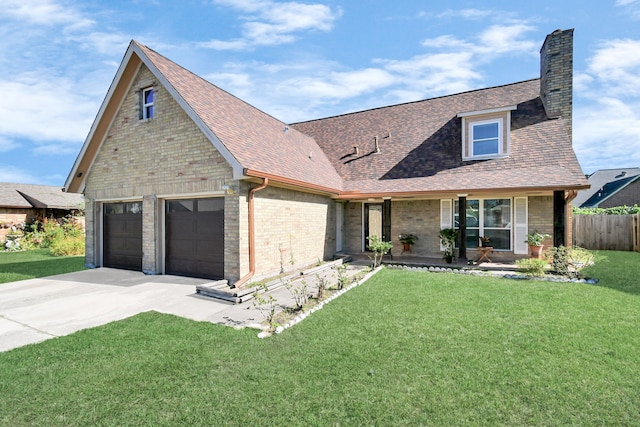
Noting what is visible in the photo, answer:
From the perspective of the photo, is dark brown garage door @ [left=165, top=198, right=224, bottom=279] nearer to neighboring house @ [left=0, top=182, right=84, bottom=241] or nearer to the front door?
the front door

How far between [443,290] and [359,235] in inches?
273

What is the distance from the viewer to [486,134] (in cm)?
1262

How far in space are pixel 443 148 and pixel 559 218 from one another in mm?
5486

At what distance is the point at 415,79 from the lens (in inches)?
497

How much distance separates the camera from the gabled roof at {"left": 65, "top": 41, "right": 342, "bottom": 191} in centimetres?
833

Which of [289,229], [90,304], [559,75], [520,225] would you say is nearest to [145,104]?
[289,229]

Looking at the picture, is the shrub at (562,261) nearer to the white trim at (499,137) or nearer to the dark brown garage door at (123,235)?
the white trim at (499,137)

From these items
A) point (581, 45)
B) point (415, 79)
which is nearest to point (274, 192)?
point (415, 79)

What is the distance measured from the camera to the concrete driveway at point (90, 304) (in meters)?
5.47

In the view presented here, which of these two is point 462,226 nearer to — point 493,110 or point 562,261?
point 562,261

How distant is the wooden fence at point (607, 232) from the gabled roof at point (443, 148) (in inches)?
287

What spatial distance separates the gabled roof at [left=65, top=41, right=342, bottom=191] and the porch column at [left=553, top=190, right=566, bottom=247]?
8.01 m

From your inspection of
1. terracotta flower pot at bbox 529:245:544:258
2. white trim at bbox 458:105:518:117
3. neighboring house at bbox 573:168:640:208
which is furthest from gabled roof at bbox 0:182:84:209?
neighboring house at bbox 573:168:640:208

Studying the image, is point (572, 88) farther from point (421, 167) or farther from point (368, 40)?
point (368, 40)
